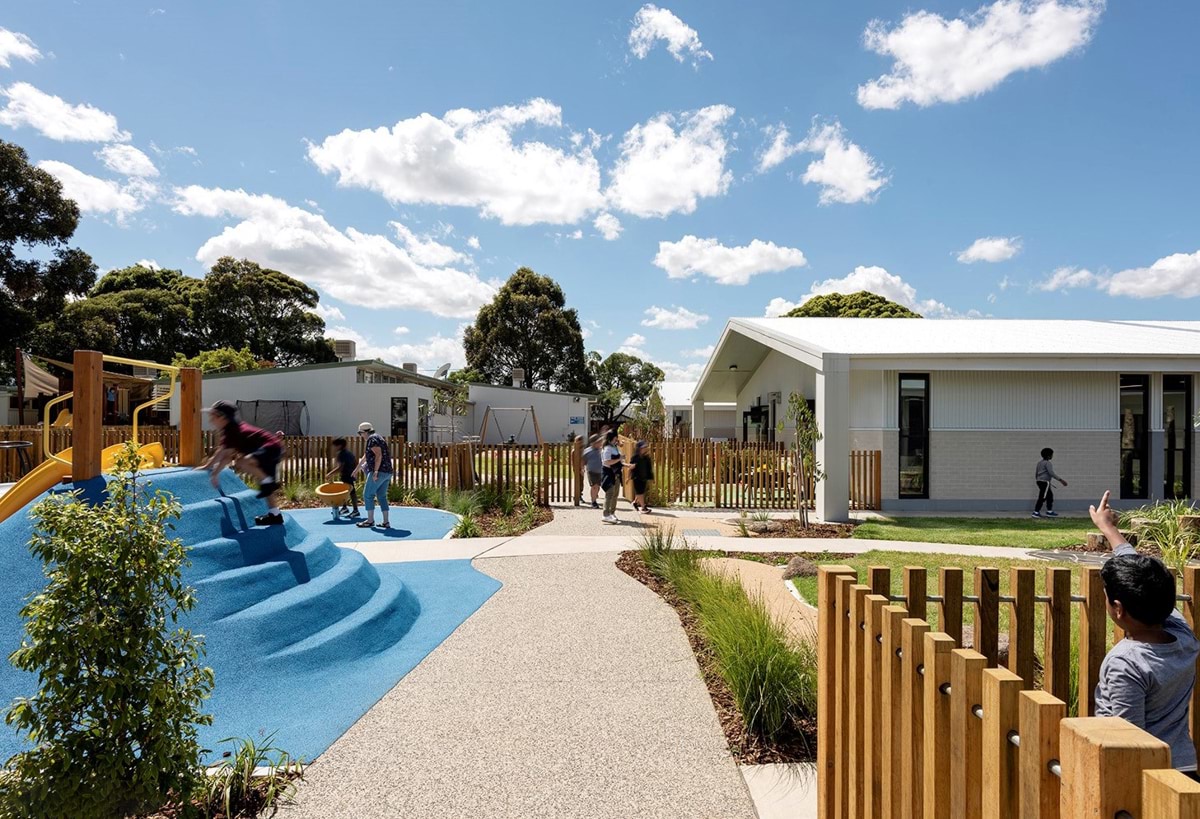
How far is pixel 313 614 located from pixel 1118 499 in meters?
17.0

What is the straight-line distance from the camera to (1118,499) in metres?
15.1

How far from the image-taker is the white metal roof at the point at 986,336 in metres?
14.2

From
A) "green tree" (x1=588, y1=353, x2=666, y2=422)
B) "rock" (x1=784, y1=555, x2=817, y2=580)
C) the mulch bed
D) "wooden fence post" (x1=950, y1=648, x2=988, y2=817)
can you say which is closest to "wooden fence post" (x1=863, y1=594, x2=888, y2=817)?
"wooden fence post" (x1=950, y1=648, x2=988, y2=817)

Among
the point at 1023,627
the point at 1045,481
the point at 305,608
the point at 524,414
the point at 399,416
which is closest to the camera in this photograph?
the point at 1023,627

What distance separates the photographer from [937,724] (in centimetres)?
187

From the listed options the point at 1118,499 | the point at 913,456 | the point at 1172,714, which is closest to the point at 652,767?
the point at 1172,714

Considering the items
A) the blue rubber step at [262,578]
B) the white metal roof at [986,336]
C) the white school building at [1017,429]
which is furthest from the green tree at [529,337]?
the blue rubber step at [262,578]

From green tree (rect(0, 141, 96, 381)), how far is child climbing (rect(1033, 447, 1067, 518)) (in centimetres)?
3967

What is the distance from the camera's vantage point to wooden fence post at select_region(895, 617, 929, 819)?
2.01 m

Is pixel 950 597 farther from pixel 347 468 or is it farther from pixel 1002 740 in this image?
pixel 347 468

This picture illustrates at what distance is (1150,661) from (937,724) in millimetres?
930

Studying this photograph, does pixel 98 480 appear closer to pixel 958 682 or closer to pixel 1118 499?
pixel 958 682

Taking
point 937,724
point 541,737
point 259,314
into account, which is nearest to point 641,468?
point 541,737

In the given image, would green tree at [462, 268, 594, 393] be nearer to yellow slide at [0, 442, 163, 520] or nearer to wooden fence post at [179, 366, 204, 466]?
wooden fence post at [179, 366, 204, 466]
